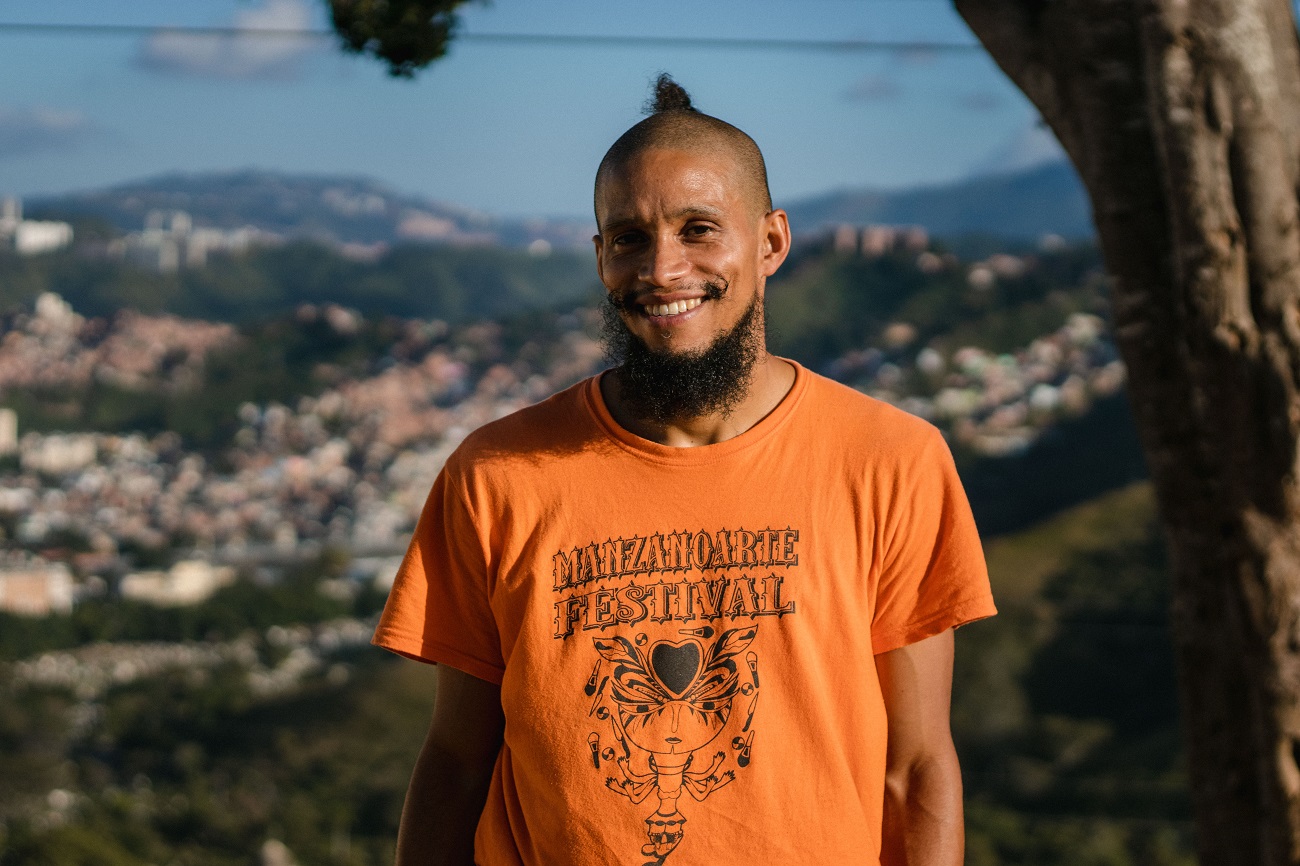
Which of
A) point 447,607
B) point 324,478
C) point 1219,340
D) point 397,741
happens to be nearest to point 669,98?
point 447,607

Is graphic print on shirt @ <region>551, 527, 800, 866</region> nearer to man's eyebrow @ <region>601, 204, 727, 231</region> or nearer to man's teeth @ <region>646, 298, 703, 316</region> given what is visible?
man's teeth @ <region>646, 298, 703, 316</region>

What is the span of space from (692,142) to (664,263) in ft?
0.55

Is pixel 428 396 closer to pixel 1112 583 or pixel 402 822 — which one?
pixel 1112 583

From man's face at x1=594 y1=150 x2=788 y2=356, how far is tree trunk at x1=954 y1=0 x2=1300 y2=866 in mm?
1027

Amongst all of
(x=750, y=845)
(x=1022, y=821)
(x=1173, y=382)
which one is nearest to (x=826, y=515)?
(x=750, y=845)

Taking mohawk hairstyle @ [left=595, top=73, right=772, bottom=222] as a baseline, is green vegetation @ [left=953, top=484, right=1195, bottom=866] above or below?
below

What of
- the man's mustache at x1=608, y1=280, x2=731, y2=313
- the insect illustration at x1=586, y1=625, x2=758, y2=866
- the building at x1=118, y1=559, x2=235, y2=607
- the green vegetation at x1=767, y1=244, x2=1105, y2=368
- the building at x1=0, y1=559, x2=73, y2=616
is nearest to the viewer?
the insect illustration at x1=586, y1=625, x2=758, y2=866

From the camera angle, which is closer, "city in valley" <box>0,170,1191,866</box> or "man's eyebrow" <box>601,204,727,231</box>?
"man's eyebrow" <box>601,204,727,231</box>

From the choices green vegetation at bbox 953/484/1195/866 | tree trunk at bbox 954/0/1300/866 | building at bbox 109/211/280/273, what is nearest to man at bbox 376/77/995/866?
tree trunk at bbox 954/0/1300/866

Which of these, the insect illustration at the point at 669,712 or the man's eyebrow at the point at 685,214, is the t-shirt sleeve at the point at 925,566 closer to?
the insect illustration at the point at 669,712

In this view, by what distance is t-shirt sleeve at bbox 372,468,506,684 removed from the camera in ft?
5.86

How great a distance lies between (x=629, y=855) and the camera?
167 centimetres

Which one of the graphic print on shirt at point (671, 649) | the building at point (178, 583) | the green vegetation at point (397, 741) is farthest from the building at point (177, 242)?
the graphic print on shirt at point (671, 649)

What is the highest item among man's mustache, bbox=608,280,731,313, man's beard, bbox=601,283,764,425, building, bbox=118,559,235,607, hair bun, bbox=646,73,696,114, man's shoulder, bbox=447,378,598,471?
hair bun, bbox=646,73,696,114
